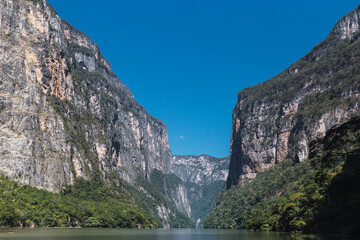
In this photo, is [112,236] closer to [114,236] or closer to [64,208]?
[114,236]

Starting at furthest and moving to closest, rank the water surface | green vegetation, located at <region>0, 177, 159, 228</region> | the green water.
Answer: green vegetation, located at <region>0, 177, 159, 228</region> → the green water → the water surface

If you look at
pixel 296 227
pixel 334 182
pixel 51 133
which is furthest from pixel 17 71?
pixel 334 182

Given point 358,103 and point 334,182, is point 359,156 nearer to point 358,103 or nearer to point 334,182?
point 334,182

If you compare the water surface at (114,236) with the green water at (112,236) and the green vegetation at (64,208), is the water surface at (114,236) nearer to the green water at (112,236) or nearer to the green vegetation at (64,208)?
the green water at (112,236)

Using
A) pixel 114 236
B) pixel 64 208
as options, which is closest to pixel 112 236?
pixel 114 236

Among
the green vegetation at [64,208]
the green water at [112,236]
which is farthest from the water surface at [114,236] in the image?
the green vegetation at [64,208]

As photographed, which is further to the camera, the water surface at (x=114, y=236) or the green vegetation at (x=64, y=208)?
the green vegetation at (x=64, y=208)

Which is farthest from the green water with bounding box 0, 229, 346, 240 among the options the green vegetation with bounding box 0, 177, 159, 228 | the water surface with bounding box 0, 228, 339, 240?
the green vegetation with bounding box 0, 177, 159, 228

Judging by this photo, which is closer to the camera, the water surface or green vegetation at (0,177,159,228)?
the water surface

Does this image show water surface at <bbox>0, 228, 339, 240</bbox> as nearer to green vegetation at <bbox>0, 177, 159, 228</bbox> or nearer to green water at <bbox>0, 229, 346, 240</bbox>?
green water at <bbox>0, 229, 346, 240</bbox>
